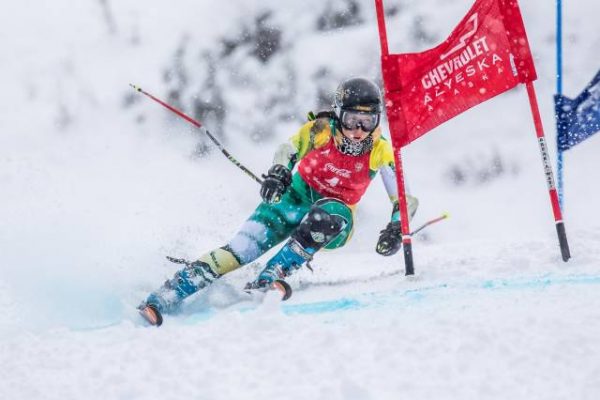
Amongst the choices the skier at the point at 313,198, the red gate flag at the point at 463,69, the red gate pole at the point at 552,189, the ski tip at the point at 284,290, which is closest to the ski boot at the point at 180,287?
the skier at the point at 313,198

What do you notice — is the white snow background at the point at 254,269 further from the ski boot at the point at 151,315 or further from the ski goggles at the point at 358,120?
the ski goggles at the point at 358,120

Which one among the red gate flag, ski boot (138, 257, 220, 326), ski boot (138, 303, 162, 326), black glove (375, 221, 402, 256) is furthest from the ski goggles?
ski boot (138, 303, 162, 326)

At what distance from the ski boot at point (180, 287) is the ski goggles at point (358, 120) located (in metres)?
1.15

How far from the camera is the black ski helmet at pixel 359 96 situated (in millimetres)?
3857

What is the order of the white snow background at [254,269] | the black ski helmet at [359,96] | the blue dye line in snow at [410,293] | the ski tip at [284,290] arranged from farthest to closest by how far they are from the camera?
the black ski helmet at [359,96]
the ski tip at [284,290]
the blue dye line in snow at [410,293]
the white snow background at [254,269]

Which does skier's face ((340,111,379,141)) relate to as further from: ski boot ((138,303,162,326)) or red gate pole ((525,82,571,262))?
ski boot ((138,303,162,326))

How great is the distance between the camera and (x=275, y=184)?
3.76 m

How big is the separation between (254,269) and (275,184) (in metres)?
1.07

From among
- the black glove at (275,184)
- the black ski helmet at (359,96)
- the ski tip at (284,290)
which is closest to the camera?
the ski tip at (284,290)

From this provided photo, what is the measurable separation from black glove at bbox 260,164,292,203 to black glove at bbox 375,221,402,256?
643 mm

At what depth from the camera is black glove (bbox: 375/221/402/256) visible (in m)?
3.91

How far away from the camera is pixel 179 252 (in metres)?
5.19

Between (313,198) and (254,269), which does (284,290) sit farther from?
(254,269)

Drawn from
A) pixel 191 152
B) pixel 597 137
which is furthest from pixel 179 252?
pixel 597 137
